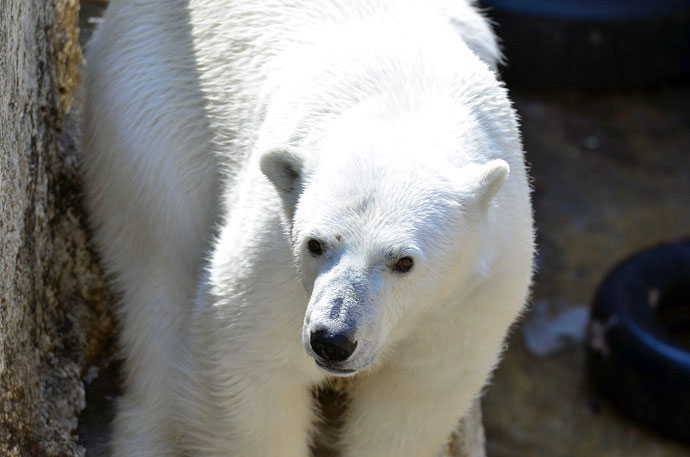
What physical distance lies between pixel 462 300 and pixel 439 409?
492 millimetres

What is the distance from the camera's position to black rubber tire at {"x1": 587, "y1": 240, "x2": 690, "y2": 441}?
20.2ft

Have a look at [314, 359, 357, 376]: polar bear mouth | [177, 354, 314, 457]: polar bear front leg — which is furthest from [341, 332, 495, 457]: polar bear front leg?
[314, 359, 357, 376]: polar bear mouth

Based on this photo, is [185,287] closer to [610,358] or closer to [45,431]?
[45,431]

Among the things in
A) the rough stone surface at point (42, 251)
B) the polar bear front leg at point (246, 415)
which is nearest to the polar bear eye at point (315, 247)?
the polar bear front leg at point (246, 415)

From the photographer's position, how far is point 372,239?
2.58 metres

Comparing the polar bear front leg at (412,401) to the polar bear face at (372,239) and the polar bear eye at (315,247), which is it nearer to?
the polar bear face at (372,239)

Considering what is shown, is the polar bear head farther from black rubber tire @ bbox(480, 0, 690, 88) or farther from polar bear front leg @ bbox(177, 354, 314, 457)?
black rubber tire @ bbox(480, 0, 690, 88)

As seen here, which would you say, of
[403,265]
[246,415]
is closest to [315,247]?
[403,265]

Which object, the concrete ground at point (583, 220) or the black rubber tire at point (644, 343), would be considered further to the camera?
the concrete ground at point (583, 220)

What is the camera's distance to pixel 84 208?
3.78 m

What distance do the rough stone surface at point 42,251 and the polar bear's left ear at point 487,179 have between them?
4.25ft

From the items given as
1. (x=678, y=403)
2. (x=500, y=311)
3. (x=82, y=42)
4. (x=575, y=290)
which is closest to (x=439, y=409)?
(x=500, y=311)

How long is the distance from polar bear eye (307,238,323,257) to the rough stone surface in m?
0.90

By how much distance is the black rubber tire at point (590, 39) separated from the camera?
862 centimetres
